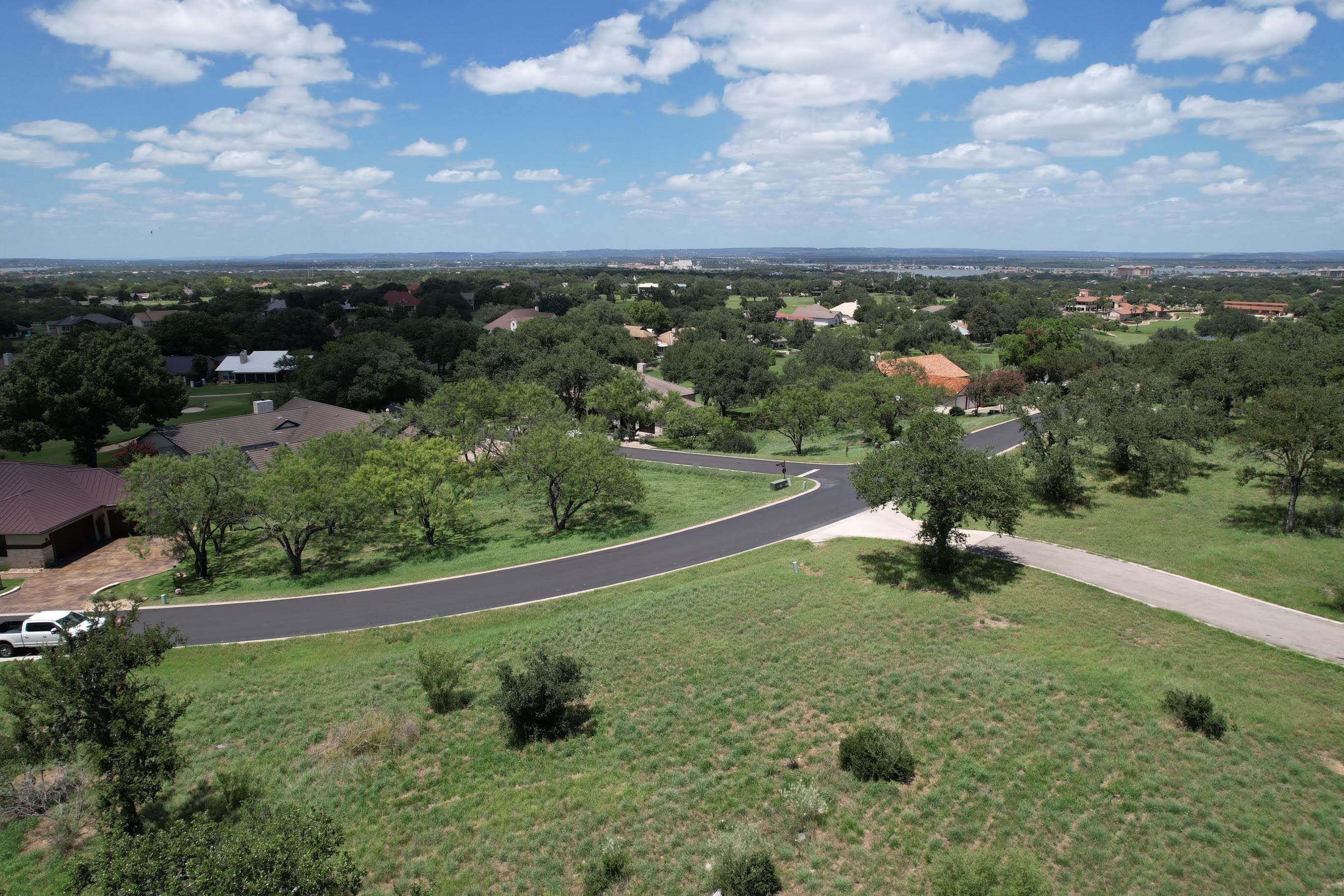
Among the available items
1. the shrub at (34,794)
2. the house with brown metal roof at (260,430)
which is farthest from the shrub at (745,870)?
the house with brown metal roof at (260,430)

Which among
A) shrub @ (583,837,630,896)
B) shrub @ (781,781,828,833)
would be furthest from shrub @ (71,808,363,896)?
shrub @ (781,781,828,833)

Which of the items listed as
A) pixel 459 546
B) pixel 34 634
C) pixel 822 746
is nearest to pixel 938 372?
pixel 459 546

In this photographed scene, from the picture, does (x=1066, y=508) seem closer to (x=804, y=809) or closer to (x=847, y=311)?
(x=804, y=809)

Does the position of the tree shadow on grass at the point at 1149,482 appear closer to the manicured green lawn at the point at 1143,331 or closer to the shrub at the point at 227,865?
the shrub at the point at 227,865

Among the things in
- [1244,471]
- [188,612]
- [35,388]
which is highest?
[35,388]

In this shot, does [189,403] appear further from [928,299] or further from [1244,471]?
[928,299]

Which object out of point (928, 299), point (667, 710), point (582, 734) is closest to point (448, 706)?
point (582, 734)

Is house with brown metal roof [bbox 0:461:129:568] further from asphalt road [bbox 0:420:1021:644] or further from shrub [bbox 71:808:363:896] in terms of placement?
shrub [bbox 71:808:363:896]
